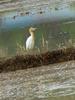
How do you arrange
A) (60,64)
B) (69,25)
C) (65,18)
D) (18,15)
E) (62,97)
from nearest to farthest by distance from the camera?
(62,97)
(60,64)
(69,25)
(65,18)
(18,15)

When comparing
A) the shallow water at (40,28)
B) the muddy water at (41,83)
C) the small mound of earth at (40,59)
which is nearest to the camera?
the muddy water at (41,83)

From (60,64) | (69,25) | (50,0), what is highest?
(60,64)

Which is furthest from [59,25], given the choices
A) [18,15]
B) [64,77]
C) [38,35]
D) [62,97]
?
[62,97]

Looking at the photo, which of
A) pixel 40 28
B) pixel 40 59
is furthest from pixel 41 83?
pixel 40 28

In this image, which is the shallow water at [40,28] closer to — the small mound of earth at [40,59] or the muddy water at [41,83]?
the small mound of earth at [40,59]

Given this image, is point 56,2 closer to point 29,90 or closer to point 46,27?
point 46,27

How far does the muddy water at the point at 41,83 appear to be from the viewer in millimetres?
14297

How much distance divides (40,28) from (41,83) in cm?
1501

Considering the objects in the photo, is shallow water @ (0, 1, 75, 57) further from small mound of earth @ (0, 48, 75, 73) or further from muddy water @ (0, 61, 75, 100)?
muddy water @ (0, 61, 75, 100)

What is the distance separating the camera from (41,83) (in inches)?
632

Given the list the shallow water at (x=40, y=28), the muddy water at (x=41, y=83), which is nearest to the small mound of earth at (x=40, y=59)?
the muddy water at (x=41, y=83)

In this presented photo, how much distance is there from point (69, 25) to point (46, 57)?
11066 mm

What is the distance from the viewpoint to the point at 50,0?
49.6 meters

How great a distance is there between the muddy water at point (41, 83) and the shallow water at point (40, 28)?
8.98ft
